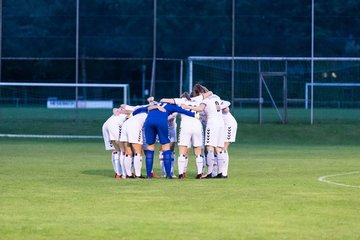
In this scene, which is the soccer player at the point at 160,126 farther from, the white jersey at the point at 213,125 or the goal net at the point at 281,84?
the goal net at the point at 281,84

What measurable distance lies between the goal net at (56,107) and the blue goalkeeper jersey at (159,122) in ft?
75.7

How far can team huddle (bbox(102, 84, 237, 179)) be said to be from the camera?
24562mm

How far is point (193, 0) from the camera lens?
52406 mm

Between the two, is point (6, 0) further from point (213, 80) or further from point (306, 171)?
point (306, 171)

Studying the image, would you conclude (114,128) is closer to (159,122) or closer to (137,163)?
(137,163)

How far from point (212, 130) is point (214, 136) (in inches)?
5.8

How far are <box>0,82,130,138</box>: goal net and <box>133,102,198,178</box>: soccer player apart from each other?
907 inches

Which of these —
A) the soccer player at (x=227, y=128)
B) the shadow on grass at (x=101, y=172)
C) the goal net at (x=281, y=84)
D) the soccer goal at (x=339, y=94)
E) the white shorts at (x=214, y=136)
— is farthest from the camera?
the soccer goal at (x=339, y=94)

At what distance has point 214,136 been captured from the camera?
81.8 feet

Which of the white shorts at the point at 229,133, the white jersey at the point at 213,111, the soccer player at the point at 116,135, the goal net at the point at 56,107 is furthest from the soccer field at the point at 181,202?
the goal net at the point at 56,107

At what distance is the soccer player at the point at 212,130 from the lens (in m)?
24.9

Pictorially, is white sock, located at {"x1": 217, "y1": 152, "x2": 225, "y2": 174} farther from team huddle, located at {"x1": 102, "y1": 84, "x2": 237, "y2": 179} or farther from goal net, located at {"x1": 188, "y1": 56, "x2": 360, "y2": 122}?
goal net, located at {"x1": 188, "y1": 56, "x2": 360, "y2": 122}

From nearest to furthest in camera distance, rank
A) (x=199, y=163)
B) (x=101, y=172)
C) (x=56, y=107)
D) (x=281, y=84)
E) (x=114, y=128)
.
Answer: (x=199, y=163), (x=114, y=128), (x=101, y=172), (x=56, y=107), (x=281, y=84)

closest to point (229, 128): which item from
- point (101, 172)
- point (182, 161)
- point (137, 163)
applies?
point (182, 161)
